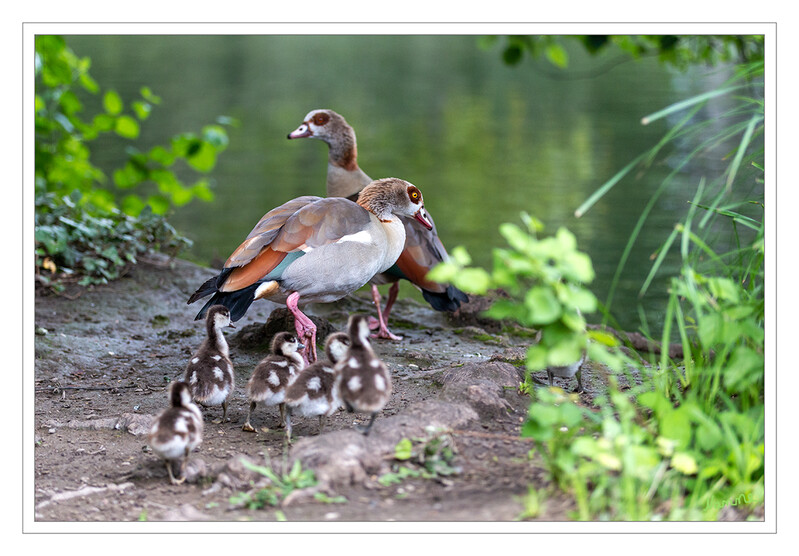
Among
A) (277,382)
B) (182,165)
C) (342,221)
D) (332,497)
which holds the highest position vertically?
(182,165)

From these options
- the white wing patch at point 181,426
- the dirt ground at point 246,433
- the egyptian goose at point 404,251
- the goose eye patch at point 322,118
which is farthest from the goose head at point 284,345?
the goose eye patch at point 322,118

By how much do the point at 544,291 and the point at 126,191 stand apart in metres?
12.7

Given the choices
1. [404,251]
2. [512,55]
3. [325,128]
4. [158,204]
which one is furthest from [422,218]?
[158,204]

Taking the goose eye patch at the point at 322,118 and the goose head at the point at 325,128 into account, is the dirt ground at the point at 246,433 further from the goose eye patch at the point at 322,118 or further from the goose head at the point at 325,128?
the goose eye patch at the point at 322,118

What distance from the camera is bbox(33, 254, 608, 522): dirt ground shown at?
3771 millimetres

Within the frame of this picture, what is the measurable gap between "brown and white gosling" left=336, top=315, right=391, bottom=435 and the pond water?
2293 mm

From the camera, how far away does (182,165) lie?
55.1 ft

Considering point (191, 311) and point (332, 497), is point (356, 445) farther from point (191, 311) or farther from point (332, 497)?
point (191, 311)

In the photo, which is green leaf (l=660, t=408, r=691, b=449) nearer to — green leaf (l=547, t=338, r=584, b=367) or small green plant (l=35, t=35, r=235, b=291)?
green leaf (l=547, t=338, r=584, b=367)

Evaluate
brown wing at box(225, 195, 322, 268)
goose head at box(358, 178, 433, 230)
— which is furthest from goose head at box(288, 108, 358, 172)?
brown wing at box(225, 195, 322, 268)

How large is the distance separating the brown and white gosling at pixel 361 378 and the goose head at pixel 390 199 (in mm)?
1954

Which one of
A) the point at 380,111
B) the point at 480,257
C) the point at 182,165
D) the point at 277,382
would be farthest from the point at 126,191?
the point at 277,382

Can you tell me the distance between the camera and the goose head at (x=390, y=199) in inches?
253

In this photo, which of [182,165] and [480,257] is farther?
[182,165]
